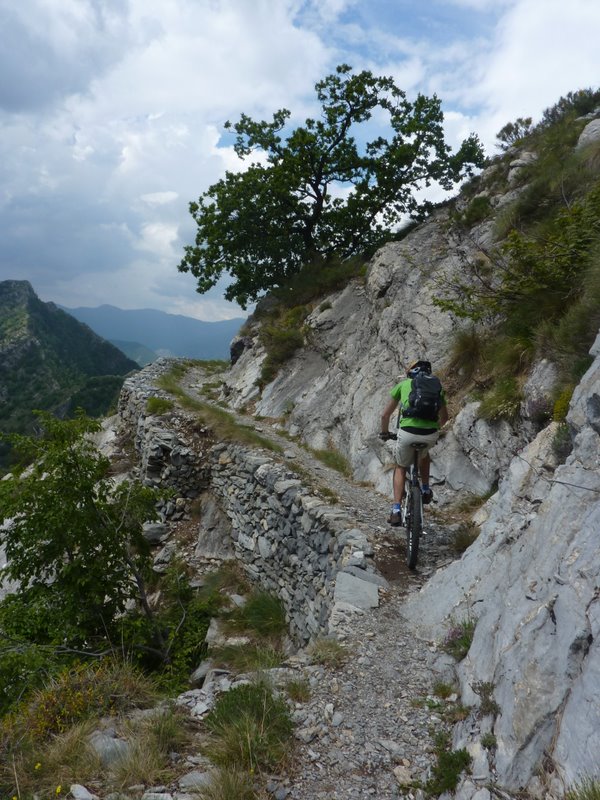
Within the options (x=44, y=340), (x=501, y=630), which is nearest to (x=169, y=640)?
(x=501, y=630)

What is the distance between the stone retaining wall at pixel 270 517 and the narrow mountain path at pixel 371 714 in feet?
1.96

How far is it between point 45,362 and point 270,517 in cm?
14183

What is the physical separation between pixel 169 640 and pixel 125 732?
4549mm

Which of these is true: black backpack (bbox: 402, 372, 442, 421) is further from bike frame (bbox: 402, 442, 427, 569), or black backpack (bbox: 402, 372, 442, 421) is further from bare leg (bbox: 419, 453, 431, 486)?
bare leg (bbox: 419, 453, 431, 486)

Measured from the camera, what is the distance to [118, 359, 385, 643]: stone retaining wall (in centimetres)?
679

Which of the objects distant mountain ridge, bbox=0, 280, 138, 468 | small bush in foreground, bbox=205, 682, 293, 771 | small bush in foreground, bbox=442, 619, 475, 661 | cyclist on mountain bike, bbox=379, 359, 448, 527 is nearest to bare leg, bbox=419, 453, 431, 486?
cyclist on mountain bike, bbox=379, 359, 448, 527

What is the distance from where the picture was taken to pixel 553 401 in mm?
6586

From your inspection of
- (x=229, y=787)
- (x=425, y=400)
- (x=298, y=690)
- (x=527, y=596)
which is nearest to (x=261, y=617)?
(x=298, y=690)

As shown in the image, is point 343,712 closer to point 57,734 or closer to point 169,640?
point 57,734

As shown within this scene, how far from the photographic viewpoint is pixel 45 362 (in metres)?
132

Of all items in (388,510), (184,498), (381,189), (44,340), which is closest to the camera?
(388,510)

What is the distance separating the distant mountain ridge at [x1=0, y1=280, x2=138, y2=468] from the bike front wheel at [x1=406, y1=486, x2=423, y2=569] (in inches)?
3316

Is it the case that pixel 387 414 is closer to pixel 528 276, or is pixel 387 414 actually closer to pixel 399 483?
pixel 399 483

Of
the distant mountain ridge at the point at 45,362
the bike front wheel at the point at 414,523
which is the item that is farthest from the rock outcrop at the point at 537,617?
the distant mountain ridge at the point at 45,362
